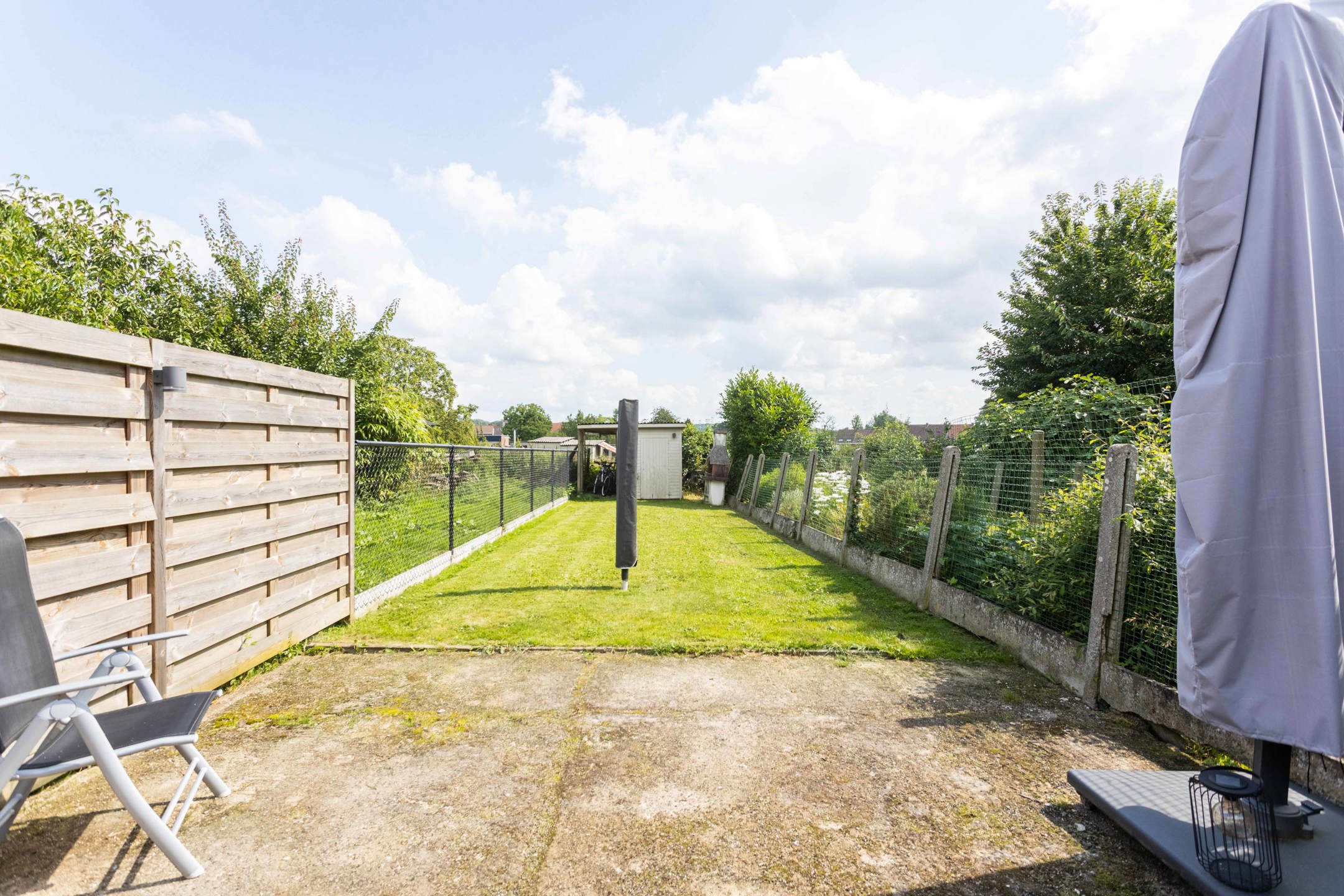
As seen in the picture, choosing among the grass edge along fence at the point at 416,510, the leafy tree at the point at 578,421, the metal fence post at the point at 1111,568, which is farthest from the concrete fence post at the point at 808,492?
the leafy tree at the point at 578,421

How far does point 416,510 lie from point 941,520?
5.49 metres

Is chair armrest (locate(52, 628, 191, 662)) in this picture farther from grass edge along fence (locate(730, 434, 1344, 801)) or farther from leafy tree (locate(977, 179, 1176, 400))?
leafy tree (locate(977, 179, 1176, 400))

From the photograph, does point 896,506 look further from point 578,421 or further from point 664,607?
point 578,421

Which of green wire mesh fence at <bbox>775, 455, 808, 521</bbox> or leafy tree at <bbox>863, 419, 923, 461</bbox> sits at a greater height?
leafy tree at <bbox>863, 419, 923, 461</bbox>

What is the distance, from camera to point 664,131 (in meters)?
6.60

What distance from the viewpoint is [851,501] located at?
7.92 m

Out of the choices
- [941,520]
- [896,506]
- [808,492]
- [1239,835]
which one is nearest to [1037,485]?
[941,520]

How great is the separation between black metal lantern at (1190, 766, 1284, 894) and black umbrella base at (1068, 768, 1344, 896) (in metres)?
0.04

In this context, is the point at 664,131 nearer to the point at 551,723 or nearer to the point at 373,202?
the point at 373,202

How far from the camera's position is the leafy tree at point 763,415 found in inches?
693

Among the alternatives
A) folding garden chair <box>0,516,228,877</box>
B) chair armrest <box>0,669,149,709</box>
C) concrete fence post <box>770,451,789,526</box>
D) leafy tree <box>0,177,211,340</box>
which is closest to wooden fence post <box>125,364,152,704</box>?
folding garden chair <box>0,516,228,877</box>

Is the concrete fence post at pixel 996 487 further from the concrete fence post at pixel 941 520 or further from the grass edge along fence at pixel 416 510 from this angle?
the grass edge along fence at pixel 416 510

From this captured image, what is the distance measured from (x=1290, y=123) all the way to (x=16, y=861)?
4195mm

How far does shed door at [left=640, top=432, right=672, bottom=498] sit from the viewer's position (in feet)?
64.2
